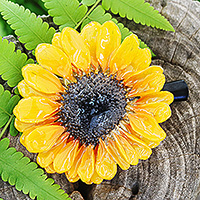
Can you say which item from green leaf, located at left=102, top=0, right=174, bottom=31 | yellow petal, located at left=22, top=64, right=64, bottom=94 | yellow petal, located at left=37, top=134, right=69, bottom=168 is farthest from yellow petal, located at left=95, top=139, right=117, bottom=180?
green leaf, located at left=102, top=0, right=174, bottom=31

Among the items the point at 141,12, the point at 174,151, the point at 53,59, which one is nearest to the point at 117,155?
the point at 174,151

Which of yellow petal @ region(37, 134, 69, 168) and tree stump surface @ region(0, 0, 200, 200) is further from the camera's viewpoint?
tree stump surface @ region(0, 0, 200, 200)

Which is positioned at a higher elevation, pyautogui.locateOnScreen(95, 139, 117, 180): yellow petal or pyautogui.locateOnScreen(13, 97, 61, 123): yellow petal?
pyautogui.locateOnScreen(13, 97, 61, 123): yellow petal

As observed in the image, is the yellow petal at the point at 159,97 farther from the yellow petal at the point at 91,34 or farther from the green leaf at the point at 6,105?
the green leaf at the point at 6,105

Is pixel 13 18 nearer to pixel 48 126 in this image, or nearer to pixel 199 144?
pixel 48 126

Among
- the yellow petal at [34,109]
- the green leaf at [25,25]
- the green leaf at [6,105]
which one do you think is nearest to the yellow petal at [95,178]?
the yellow petal at [34,109]

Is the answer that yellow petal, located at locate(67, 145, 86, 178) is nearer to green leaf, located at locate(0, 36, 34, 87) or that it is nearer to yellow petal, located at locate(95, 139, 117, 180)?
yellow petal, located at locate(95, 139, 117, 180)

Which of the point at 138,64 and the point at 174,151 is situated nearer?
the point at 138,64

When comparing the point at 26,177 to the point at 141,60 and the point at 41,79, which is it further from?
the point at 141,60
